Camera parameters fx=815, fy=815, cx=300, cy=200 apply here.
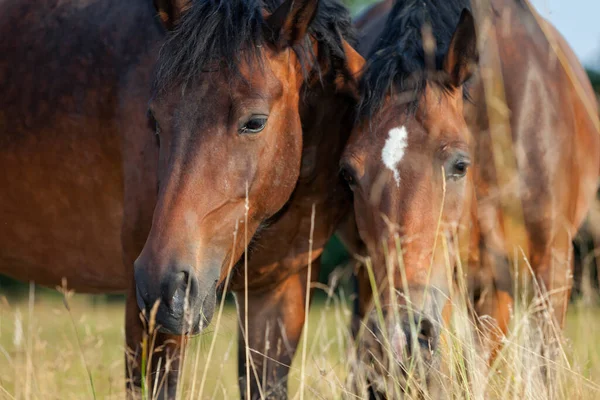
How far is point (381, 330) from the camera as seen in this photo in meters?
3.03

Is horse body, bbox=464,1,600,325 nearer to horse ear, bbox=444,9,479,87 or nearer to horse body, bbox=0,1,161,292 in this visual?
horse ear, bbox=444,9,479,87

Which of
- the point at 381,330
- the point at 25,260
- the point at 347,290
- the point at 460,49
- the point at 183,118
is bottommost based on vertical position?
the point at 347,290

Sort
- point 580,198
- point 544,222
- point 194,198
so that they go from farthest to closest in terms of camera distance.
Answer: point 580,198 < point 544,222 < point 194,198

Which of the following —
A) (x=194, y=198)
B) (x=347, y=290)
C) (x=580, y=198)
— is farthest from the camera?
(x=347, y=290)

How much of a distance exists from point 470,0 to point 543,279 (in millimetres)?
1387

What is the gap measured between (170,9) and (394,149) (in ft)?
3.85

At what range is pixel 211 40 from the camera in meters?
3.29

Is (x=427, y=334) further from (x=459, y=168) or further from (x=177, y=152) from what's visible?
(x=177, y=152)

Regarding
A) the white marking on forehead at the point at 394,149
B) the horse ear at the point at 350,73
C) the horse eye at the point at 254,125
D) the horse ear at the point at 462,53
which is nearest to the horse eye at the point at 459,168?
the white marking on forehead at the point at 394,149

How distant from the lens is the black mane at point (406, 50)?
11.1 ft

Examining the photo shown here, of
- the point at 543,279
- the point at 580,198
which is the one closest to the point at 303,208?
the point at 543,279

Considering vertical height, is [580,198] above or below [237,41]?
below

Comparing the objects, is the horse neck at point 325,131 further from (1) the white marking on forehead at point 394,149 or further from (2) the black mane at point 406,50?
(1) the white marking on forehead at point 394,149

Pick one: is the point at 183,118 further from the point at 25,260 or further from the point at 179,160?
the point at 25,260
